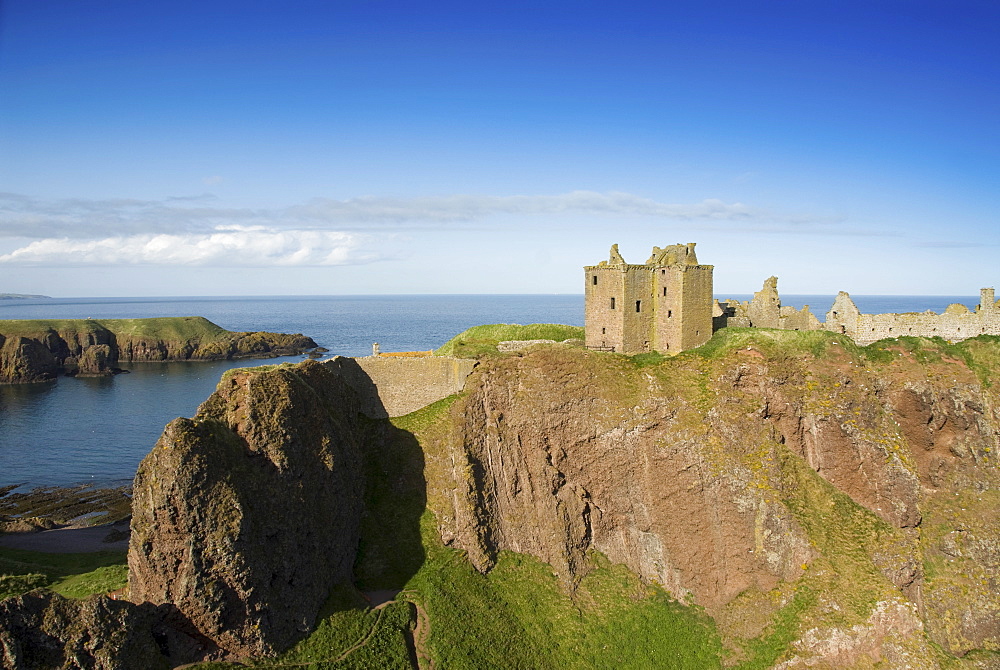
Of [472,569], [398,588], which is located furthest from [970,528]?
[398,588]

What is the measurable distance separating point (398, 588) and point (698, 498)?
→ 1531 cm

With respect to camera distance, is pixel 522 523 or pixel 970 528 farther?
pixel 522 523

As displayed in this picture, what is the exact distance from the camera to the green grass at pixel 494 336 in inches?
1388

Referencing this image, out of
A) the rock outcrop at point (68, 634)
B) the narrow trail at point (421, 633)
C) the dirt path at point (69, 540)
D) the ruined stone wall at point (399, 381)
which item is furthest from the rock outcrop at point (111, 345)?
the rock outcrop at point (68, 634)

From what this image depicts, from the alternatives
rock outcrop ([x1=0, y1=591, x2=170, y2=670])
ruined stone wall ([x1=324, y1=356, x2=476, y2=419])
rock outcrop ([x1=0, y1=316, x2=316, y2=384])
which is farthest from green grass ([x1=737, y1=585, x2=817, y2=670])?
rock outcrop ([x1=0, y1=316, x2=316, y2=384])

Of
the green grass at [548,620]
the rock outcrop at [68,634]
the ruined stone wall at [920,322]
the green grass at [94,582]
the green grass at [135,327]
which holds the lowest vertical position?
the green grass at [548,620]

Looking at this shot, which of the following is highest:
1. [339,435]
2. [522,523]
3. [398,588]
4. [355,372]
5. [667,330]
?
[667,330]

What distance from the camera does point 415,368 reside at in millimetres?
34594

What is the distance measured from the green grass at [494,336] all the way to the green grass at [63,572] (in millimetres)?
19829

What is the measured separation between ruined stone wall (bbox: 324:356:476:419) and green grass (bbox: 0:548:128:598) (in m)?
14.1

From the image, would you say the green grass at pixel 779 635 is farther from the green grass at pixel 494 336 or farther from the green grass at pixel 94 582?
the green grass at pixel 94 582

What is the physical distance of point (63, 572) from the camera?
32.2 meters

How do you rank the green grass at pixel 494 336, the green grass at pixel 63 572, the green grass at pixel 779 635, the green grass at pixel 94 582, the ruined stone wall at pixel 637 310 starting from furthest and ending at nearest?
the green grass at pixel 494 336, the ruined stone wall at pixel 637 310, the green grass at pixel 63 572, the green grass at pixel 94 582, the green grass at pixel 779 635

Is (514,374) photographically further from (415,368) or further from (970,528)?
(970,528)
